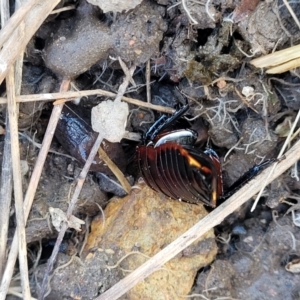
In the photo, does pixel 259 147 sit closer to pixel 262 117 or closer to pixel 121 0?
pixel 262 117

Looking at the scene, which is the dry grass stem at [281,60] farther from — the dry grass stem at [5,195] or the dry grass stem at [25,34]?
the dry grass stem at [5,195]

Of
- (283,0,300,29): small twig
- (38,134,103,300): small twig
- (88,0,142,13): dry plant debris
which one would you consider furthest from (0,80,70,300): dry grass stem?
(283,0,300,29): small twig

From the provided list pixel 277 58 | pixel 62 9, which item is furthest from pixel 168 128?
pixel 62 9

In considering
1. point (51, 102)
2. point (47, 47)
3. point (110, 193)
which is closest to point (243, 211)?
point (110, 193)

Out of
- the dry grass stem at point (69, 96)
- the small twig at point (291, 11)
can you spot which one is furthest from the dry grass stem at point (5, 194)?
the small twig at point (291, 11)

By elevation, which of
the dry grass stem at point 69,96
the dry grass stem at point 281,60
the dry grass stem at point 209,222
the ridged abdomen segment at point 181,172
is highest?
the dry grass stem at point 69,96

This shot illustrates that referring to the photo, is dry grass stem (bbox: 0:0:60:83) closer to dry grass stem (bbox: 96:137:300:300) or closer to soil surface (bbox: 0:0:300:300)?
soil surface (bbox: 0:0:300:300)
